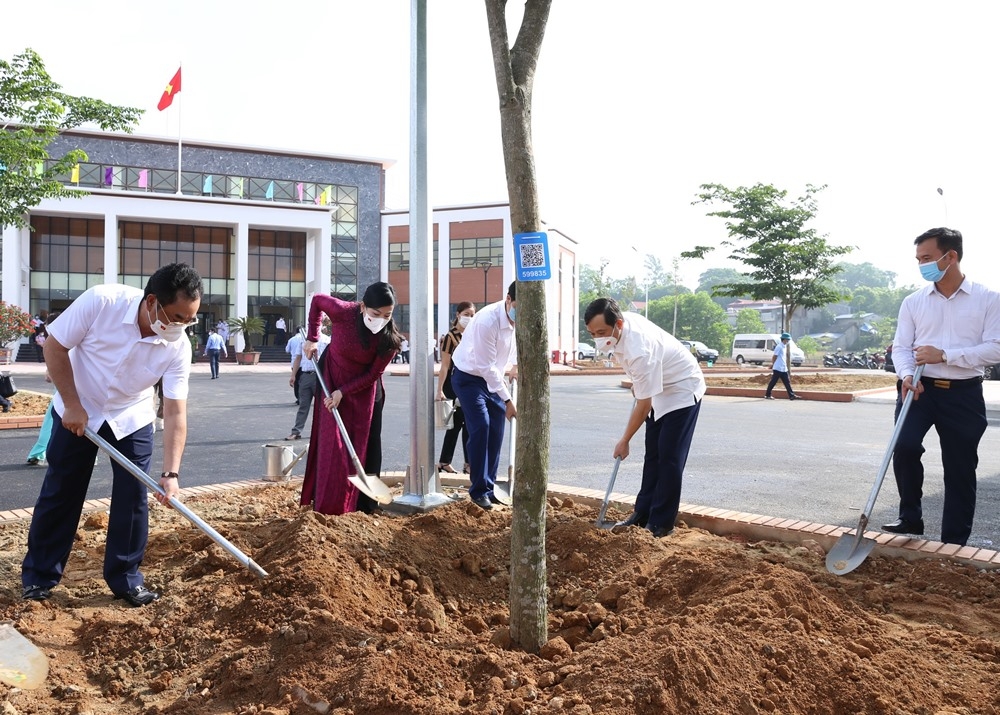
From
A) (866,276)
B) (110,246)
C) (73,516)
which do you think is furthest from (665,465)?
(866,276)

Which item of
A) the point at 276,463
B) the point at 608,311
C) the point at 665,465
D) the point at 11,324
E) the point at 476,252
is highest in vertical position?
the point at 476,252

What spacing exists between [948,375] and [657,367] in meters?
1.55

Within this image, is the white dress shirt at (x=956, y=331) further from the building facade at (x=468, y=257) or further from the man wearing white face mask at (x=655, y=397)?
the building facade at (x=468, y=257)

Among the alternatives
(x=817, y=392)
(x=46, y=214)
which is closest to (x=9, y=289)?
(x=46, y=214)

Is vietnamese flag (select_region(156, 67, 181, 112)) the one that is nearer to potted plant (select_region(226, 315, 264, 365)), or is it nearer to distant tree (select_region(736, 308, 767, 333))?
potted plant (select_region(226, 315, 264, 365))

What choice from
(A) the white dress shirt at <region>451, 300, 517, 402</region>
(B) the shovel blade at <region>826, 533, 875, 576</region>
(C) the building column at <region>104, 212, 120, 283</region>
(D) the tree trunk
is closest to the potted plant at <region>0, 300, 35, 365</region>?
(A) the white dress shirt at <region>451, 300, 517, 402</region>

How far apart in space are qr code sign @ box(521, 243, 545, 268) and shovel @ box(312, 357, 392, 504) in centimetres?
259

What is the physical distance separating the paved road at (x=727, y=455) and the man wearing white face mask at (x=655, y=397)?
140 centimetres

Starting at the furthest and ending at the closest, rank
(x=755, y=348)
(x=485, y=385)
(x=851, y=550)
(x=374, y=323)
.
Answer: (x=755, y=348)
(x=485, y=385)
(x=374, y=323)
(x=851, y=550)

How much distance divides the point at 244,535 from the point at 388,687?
234cm

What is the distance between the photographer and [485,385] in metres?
5.61

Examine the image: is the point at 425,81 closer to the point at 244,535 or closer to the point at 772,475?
the point at 244,535

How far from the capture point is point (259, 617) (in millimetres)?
3072

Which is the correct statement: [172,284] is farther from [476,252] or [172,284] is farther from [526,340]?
[476,252]
